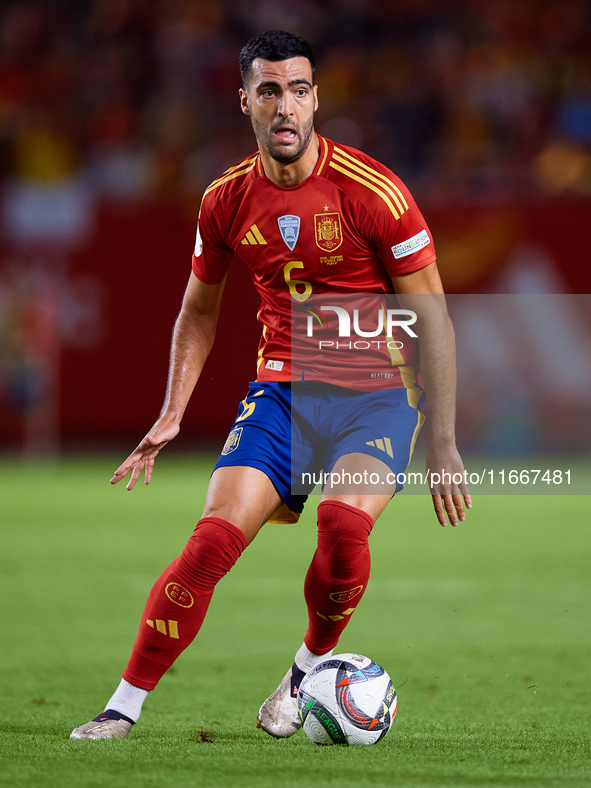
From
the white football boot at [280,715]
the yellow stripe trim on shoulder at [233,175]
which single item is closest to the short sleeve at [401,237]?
the yellow stripe trim on shoulder at [233,175]

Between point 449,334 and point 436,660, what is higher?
point 449,334

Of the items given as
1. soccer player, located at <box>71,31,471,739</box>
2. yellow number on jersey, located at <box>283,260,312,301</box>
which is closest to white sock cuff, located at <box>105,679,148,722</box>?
soccer player, located at <box>71,31,471,739</box>

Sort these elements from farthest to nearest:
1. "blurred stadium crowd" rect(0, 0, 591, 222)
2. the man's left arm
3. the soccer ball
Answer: "blurred stadium crowd" rect(0, 0, 591, 222), the man's left arm, the soccer ball

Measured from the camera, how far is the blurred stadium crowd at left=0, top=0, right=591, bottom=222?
15.4 m

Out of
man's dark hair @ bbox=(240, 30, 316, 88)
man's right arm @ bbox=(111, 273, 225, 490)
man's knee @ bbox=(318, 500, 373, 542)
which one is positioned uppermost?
man's dark hair @ bbox=(240, 30, 316, 88)

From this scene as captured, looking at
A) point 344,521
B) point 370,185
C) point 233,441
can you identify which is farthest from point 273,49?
point 344,521

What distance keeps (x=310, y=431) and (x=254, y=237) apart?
2.40 feet

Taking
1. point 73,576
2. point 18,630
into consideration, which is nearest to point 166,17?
point 73,576

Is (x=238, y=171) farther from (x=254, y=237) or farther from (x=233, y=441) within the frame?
(x=233, y=441)

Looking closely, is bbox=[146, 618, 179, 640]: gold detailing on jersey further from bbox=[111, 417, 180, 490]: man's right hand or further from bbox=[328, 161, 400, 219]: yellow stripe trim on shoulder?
bbox=[328, 161, 400, 219]: yellow stripe trim on shoulder

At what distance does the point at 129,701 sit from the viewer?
154 inches

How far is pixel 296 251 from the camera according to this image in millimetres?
4164

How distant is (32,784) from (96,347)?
1163cm

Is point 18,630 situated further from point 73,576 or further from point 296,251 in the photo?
point 296,251
